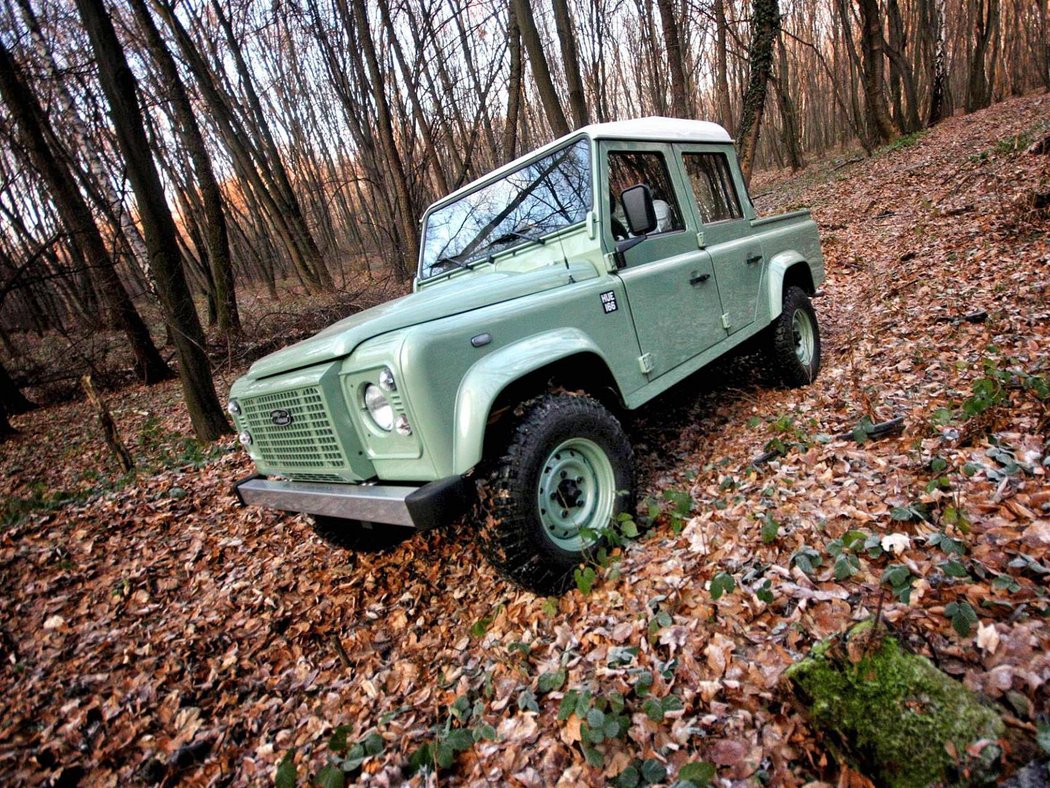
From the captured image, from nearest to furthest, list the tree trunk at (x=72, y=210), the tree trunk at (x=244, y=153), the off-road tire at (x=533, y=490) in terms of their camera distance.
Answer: the off-road tire at (x=533, y=490) → the tree trunk at (x=72, y=210) → the tree trunk at (x=244, y=153)

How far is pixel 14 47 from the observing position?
9.99m

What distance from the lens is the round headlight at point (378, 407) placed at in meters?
2.17

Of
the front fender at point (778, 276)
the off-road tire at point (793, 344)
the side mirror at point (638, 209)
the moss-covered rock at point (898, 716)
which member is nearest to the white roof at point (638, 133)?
the side mirror at point (638, 209)

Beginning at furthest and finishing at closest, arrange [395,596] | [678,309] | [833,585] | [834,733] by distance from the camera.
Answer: [678,309], [395,596], [833,585], [834,733]

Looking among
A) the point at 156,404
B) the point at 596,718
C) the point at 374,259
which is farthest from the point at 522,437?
the point at 374,259

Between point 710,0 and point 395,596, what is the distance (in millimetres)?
21234

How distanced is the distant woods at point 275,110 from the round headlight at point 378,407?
4.51 meters

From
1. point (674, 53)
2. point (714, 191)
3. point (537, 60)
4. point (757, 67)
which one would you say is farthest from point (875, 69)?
point (714, 191)

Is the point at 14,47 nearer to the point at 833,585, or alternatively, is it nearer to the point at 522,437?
the point at 522,437

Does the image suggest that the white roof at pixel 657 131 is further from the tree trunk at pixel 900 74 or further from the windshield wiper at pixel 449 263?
the tree trunk at pixel 900 74

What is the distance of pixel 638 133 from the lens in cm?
332

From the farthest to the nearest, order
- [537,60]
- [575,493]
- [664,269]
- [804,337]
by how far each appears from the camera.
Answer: [537,60] < [804,337] < [664,269] < [575,493]

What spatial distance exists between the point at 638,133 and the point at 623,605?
2.77m

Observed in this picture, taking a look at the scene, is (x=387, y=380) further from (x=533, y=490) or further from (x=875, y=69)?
(x=875, y=69)
